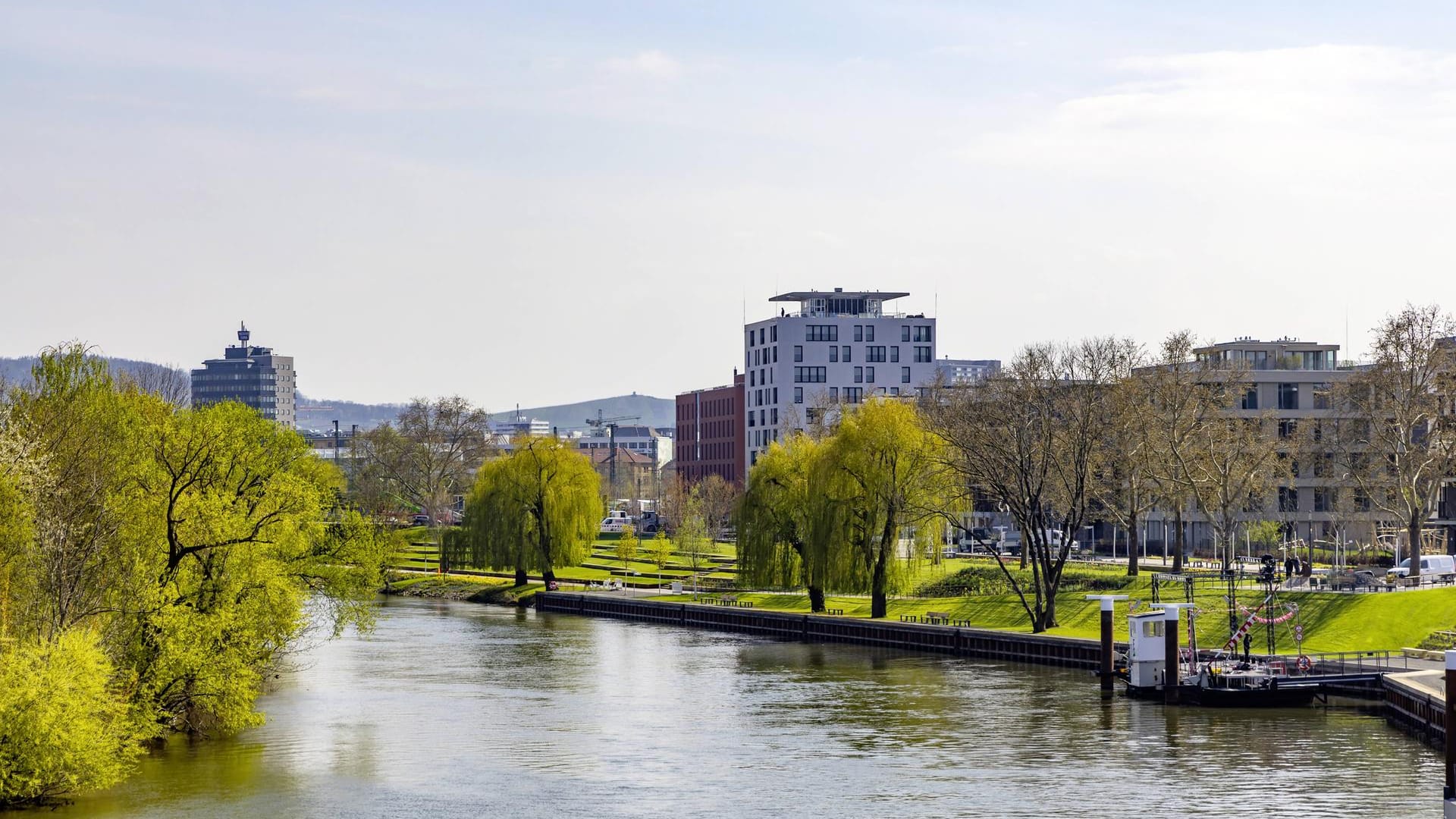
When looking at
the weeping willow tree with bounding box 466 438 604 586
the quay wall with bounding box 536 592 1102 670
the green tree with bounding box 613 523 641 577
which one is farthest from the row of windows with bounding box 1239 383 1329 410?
the quay wall with bounding box 536 592 1102 670

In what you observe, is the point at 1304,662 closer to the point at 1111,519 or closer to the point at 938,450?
the point at 938,450

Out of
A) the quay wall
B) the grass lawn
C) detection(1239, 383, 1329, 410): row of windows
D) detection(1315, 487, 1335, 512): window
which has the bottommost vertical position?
the quay wall

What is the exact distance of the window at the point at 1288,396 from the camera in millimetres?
147500

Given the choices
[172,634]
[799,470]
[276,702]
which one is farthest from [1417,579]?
[172,634]

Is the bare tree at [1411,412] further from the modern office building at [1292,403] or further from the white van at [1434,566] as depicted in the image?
the modern office building at [1292,403]

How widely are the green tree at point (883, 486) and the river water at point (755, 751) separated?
15.2 m

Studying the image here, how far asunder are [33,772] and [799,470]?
203 ft

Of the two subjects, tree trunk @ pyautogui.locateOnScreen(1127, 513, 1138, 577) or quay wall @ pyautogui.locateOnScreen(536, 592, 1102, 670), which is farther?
tree trunk @ pyautogui.locateOnScreen(1127, 513, 1138, 577)

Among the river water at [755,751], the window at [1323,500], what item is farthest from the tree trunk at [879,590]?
the window at [1323,500]

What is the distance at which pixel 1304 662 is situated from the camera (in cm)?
7062

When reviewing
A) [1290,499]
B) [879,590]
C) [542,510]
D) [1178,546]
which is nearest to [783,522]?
[879,590]

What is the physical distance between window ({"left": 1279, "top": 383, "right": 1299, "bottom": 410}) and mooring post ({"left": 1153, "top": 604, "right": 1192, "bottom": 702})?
8198cm

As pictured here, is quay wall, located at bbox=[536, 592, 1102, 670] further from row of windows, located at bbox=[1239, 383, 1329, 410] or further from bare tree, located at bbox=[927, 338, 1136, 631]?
row of windows, located at bbox=[1239, 383, 1329, 410]

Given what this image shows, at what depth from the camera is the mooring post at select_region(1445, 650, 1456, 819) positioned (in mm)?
44062
